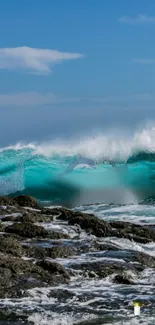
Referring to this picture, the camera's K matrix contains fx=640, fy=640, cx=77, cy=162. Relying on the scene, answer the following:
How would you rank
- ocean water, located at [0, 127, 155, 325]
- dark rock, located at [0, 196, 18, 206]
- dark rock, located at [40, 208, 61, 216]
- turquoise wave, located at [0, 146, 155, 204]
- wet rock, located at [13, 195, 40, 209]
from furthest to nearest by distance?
turquoise wave, located at [0, 146, 155, 204] → wet rock, located at [13, 195, 40, 209] → dark rock, located at [0, 196, 18, 206] → dark rock, located at [40, 208, 61, 216] → ocean water, located at [0, 127, 155, 325]

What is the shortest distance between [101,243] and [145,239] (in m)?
1.42

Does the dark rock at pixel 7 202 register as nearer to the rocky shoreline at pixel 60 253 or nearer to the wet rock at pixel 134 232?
the rocky shoreline at pixel 60 253

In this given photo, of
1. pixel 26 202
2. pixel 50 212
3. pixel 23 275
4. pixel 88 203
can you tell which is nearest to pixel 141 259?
pixel 23 275

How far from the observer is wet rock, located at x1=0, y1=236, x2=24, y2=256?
1200 cm

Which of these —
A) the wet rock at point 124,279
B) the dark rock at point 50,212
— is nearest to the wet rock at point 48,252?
the wet rock at point 124,279

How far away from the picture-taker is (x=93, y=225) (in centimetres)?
1521

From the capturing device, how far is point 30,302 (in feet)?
30.3

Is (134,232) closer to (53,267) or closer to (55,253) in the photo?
(55,253)

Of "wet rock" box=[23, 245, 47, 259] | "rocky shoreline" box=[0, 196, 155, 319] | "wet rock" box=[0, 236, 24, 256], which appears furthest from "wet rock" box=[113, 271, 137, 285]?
"wet rock" box=[0, 236, 24, 256]

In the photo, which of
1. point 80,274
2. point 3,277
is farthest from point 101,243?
point 3,277

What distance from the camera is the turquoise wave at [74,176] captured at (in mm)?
31547

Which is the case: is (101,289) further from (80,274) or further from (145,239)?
(145,239)

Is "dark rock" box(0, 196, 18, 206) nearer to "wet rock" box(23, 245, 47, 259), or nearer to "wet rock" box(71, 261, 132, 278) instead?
"wet rock" box(23, 245, 47, 259)

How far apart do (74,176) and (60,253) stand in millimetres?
22951
